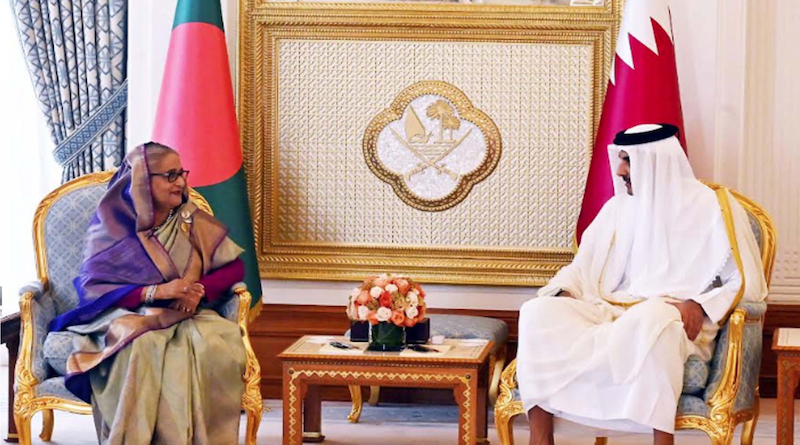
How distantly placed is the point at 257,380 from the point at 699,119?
2.71m

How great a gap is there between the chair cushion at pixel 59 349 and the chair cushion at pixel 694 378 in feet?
7.51

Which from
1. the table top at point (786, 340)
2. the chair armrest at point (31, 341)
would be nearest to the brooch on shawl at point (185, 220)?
the chair armrest at point (31, 341)

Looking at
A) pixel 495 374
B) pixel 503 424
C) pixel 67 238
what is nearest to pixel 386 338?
pixel 503 424

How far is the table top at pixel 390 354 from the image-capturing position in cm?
428

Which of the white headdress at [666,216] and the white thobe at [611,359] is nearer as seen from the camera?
the white thobe at [611,359]

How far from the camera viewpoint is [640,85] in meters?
5.37

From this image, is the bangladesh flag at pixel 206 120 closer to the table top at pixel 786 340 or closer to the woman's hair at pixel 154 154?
the woman's hair at pixel 154 154

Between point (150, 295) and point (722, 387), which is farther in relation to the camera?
point (150, 295)

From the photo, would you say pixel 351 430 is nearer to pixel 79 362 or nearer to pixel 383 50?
pixel 79 362

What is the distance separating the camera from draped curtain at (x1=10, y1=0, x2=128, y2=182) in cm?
622

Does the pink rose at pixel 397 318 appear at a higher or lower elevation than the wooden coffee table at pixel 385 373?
higher

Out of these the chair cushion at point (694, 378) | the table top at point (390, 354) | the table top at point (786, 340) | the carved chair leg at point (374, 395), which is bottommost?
the carved chair leg at point (374, 395)

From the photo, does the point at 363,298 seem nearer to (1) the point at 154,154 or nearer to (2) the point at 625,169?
(1) the point at 154,154

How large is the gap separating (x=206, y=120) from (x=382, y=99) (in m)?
0.98
